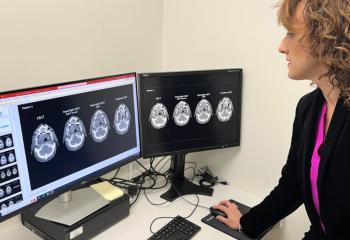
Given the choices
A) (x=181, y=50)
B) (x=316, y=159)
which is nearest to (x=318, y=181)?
(x=316, y=159)


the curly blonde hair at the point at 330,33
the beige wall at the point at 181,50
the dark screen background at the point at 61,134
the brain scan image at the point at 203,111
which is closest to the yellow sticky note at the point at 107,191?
the dark screen background at the point at 61,134

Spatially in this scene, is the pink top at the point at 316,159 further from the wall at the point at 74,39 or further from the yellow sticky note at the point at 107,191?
the wall at the point at 74,39

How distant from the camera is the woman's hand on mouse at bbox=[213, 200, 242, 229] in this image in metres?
1.54

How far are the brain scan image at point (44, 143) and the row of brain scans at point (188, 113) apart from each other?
48cm

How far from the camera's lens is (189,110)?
5.64 ft

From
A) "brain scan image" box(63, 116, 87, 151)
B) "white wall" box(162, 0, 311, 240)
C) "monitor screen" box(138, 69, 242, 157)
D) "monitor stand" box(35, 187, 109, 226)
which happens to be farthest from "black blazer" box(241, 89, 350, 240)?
"brain scan image" box(63, 116, 87, 151)

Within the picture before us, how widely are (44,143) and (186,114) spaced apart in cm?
67

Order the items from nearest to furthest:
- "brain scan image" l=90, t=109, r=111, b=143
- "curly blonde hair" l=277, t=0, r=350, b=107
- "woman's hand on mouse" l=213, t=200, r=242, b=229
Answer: "curly blonde hair" l=277, t=0, r=350, b=107 → "brain scan image" l=90, t=109, r=111, b=143 → "woman's hand on mouse" l=213, t=200, r=242, b=229

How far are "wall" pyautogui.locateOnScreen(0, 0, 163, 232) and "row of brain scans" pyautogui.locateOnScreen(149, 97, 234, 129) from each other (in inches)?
14.0

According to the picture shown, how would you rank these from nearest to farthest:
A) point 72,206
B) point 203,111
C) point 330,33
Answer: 1. point 330,33
2. point 72,206
3. point 203,111

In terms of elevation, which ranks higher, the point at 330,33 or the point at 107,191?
the point at 330,33

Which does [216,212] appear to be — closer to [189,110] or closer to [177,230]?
[177,230]

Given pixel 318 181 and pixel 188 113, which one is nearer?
pixel 318 181

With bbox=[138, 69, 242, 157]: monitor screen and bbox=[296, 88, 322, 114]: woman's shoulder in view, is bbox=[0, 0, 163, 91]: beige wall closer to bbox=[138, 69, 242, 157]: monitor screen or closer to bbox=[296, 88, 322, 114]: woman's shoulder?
bbox=[138, 69, 242, 157]: monitor screen
